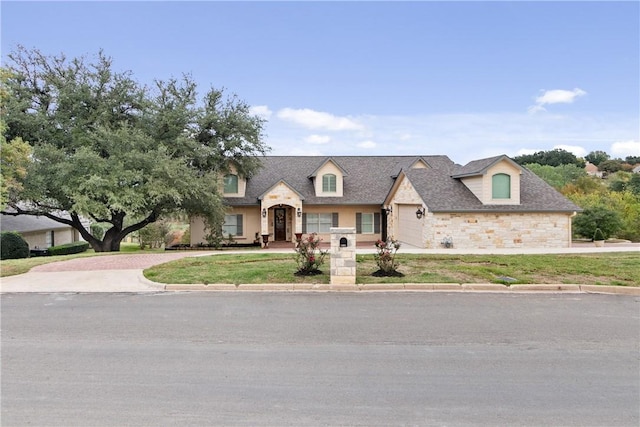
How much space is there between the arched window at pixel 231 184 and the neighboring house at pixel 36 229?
13561 mm

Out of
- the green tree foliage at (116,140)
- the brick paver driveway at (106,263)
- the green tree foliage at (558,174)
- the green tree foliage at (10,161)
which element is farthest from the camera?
the green tree foliage at (558,174)

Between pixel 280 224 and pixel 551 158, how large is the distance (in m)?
85.2

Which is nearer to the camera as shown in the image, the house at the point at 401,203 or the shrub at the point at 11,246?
the house at the point at 401,203

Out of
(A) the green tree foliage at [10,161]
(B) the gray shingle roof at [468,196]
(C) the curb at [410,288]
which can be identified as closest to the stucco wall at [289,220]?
(B) the gray shingle roof at [468,196]

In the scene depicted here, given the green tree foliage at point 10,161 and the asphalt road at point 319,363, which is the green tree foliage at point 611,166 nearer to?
the asphalt road at point 319,363

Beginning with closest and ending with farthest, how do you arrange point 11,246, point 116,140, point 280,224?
1. point 116,140
2. point 11,246
3. point 280,224

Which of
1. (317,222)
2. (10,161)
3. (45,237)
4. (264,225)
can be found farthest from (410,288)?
(45,237)

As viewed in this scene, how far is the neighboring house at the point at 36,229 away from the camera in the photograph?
87.4 feet

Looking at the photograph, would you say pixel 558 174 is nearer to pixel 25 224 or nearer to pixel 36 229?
pixel 36 229

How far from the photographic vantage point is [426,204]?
1997 cm

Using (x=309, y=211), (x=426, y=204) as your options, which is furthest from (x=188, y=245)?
(x=426, y=204)

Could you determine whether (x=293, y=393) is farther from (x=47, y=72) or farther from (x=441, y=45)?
(x=47, y=72)

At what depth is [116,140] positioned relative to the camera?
63.2 ft

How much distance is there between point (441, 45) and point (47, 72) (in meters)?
20.4
